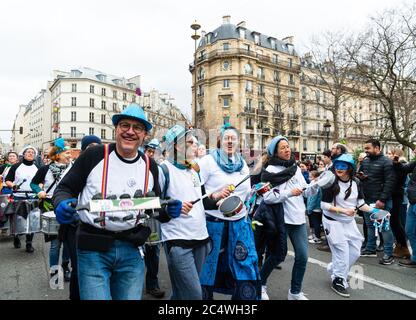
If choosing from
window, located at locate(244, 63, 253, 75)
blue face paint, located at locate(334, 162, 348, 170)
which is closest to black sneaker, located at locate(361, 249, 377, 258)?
blue face paint, located at locate(334, 162, 348, 170)

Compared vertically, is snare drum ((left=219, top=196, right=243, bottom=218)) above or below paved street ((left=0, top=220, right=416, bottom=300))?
above

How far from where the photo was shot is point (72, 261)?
8.93ft

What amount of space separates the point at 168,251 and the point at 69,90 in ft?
229

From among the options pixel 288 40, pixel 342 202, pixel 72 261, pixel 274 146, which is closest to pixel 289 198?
pixel 274 146

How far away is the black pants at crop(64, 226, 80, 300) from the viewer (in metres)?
2.62

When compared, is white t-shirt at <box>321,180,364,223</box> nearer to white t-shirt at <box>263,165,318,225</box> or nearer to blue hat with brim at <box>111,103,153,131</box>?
white t-shirt at <box>263,165,318,225</box>

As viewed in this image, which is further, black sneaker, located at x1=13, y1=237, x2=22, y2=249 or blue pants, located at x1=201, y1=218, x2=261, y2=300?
black sneaker, located at x1=13, y1=237, x2=22, y2=249

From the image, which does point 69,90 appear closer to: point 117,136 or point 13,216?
point 13,216

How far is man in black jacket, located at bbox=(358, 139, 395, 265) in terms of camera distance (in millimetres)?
5750

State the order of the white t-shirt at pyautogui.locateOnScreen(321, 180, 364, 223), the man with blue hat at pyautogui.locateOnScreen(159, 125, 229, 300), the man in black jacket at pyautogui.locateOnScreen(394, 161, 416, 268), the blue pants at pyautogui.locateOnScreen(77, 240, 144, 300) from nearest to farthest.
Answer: the blue pants at pyautogui.locateOnScreen(77, 240, 144, 300), the man with blue hat at pyautogui.locateOnScreen(159, 125, 229, 300), the white t-shirt at pyautogui.locateOnScreen(321, 180, 364, 223), the man in black jacket at pyautogui.locateOnScreen(394, 161, 416, 268)

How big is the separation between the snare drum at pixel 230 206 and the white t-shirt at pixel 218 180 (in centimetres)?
17

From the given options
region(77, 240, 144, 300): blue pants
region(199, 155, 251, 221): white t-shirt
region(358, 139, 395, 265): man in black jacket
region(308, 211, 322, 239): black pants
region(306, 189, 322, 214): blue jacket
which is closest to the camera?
region(77, 240, 144, 300): blue pants

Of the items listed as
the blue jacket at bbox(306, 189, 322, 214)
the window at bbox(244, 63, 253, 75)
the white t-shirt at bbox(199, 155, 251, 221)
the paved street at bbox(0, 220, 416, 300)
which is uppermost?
the window at bbox(244, 63, 253, 75)

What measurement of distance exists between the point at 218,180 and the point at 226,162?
0.69 ft
